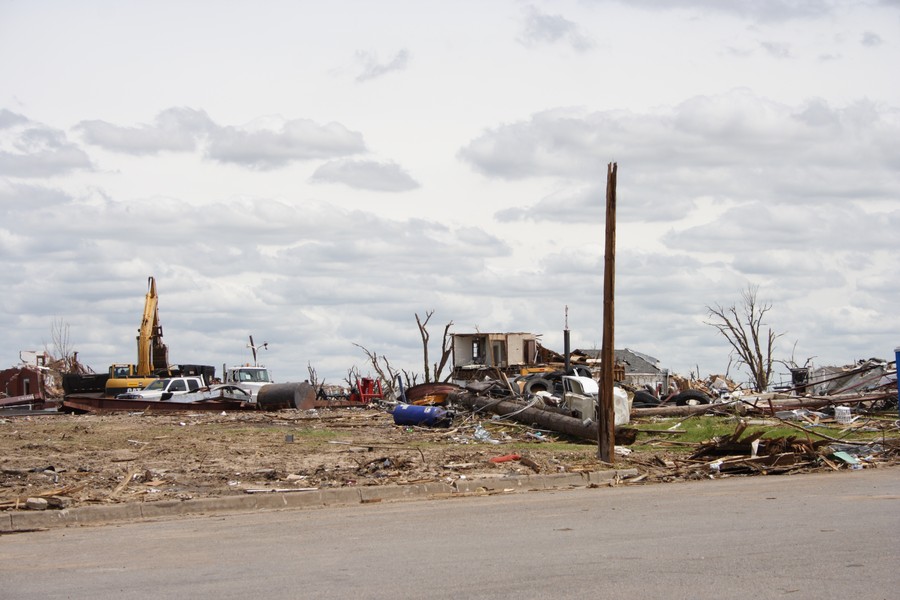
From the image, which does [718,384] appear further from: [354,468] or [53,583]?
[53,583]

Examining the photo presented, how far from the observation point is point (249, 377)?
2030 inches

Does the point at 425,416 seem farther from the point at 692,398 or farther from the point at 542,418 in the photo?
the point at 692,398

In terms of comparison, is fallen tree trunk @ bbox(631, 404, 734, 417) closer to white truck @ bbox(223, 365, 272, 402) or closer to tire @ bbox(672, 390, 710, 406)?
tire @ bbox(672, 390, 710, 406)

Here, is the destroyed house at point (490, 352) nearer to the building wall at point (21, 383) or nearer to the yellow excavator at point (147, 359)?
the yellow excavator at point (147, 359)

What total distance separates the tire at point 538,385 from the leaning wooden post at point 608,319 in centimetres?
1886

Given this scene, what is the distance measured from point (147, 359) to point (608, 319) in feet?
131

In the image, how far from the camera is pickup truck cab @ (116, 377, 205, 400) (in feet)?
151

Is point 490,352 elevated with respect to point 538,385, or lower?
elevated

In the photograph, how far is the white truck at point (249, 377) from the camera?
4984 cm

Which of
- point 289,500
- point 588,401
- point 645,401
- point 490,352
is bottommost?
point 289,500

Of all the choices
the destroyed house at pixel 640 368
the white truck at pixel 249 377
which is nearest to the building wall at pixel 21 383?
the white truck at pixel 249 377

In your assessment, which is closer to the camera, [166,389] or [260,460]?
[260,460]

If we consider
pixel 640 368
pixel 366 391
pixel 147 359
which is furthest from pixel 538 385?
pixel 640 368

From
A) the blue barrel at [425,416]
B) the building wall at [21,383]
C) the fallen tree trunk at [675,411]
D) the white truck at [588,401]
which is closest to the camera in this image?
the white truck at [588,401]
